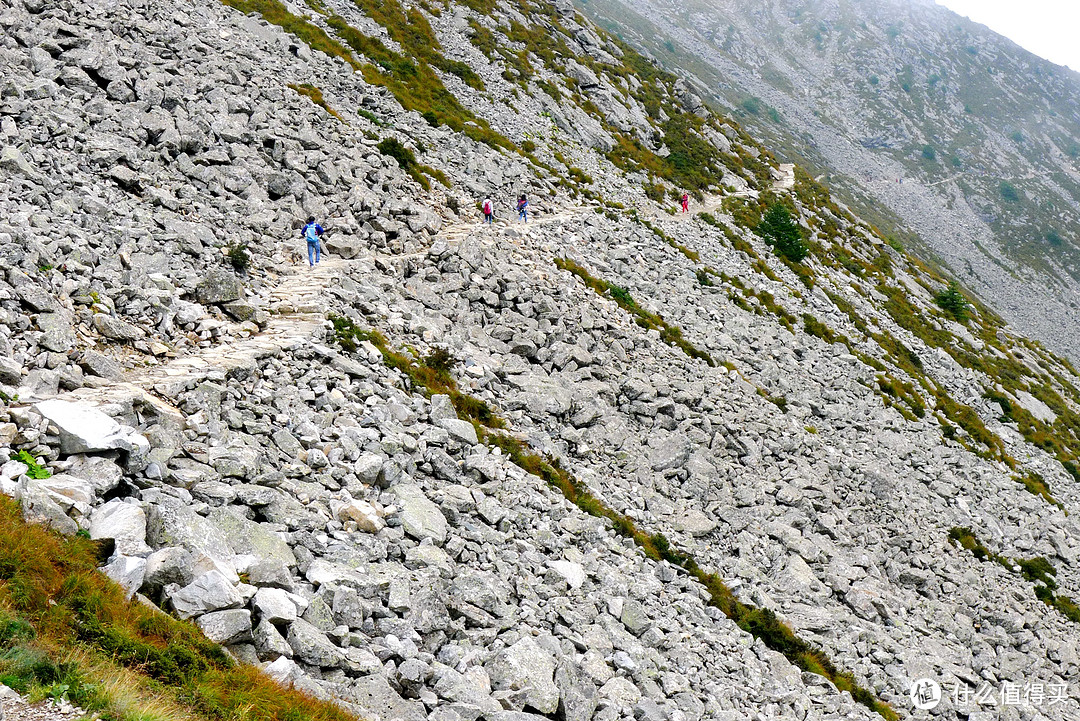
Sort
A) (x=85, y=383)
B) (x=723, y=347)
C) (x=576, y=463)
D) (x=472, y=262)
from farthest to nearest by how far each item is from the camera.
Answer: (x=723, y=347) → (x=472, y=262) → (x=576, y=463) → (x=85, y=383)

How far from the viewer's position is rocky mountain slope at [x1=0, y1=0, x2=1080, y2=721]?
10125mm

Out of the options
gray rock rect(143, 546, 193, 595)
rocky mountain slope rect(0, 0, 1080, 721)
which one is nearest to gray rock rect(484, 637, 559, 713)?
rocky mountain slope rect(0, 0, 1080, 721)

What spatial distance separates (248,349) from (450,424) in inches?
215

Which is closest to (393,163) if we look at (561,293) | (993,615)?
(561,293)

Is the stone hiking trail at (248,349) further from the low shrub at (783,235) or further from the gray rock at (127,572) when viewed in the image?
the low shrub at (783,235)

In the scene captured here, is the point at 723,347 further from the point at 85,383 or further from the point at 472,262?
the point at 85,383

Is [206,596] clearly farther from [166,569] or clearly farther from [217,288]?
[217,288]

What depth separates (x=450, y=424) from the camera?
16.8m

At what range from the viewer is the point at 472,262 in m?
26.1

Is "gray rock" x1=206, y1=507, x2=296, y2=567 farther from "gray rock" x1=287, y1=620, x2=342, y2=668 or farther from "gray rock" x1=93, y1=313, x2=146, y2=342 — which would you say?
"gray rock" x1=93, y1=313, x2=146, y2=342

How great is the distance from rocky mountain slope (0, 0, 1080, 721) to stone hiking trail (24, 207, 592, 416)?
0.13 m

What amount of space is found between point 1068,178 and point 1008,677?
24044cm

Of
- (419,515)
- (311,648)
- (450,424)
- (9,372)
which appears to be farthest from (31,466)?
(450,424)

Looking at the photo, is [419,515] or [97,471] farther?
[419,515]
